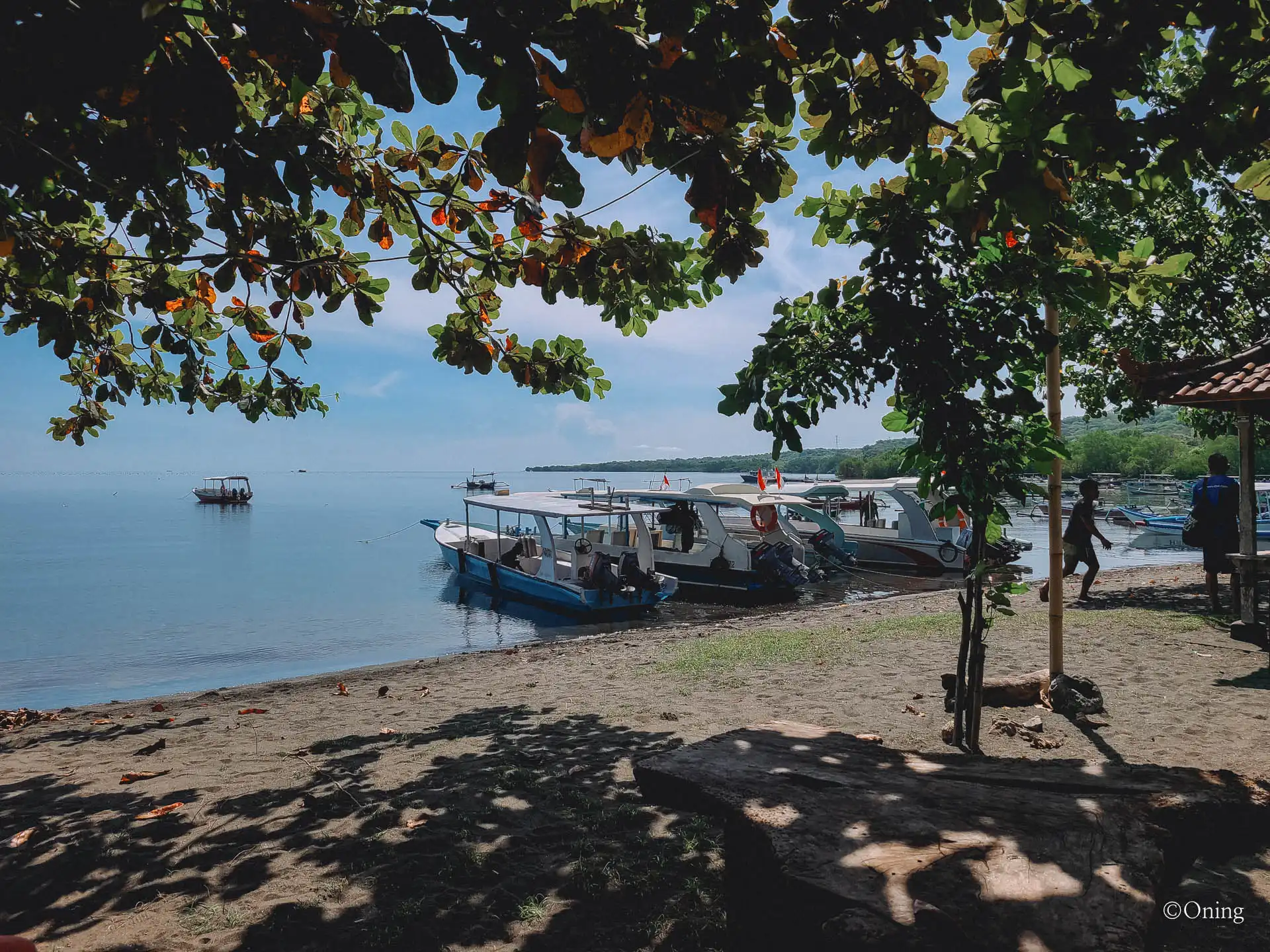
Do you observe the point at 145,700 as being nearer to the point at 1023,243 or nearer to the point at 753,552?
the point at 1023,243

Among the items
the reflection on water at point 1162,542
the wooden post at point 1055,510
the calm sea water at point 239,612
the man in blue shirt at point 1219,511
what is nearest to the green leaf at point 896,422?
the wooden post at point 1055,510

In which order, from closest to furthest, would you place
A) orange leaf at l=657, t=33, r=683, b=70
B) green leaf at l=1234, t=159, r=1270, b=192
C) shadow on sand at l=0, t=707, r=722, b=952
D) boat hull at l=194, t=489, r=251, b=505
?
orange leaf at l=657, t=33, r=683, b=70 → green leaf at l=1234, t=159, r=1270, b=192 → shadow on sand at l=0, t=707, r=722, b=952 → boat hull at l=194, t=489, r=251, b=505

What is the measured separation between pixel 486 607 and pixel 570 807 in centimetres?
1989

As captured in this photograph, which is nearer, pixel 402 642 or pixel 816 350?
pixel 816 350

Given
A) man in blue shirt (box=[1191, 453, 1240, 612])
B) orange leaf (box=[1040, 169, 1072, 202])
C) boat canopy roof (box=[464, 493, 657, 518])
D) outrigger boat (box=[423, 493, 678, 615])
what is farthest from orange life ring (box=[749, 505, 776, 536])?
orange leaf (box=[1040, 169, 1072, 202])

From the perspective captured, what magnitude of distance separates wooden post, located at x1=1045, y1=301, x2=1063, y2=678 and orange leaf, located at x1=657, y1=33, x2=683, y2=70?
11.7 ft

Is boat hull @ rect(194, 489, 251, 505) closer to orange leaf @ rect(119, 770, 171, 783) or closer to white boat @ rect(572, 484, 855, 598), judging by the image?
white boat @ rect(572, 484, 855, 598)

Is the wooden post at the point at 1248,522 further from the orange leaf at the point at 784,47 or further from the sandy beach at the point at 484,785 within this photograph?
the orange leaf at the point at 784,47

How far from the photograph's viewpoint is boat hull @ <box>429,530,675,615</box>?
1955 cm

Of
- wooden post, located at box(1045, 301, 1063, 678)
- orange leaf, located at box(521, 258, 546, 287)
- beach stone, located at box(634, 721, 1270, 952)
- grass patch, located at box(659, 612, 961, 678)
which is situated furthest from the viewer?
grass patch, located at box(659, 612, 961, 678)

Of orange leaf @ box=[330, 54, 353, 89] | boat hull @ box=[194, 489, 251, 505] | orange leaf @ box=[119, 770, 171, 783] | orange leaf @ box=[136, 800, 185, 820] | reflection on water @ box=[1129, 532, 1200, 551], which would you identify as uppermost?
orange leaf @ box=[330, 54, 353, 89]

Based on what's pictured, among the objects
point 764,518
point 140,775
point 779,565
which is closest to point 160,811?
point 140,775

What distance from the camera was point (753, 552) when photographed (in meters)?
22.3

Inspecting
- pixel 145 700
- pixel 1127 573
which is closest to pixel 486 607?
pixel 145 700
